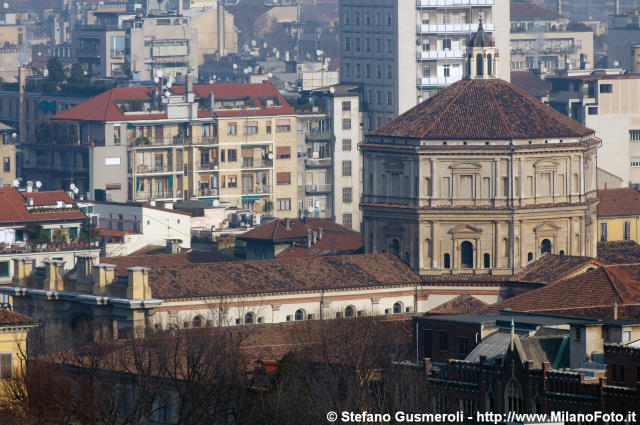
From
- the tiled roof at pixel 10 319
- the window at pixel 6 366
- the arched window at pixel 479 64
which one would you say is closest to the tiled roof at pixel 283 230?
the arched window at pixel 479 64

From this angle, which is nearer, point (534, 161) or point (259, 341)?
point (259, 341)

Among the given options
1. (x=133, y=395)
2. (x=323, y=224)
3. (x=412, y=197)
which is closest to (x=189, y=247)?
(x=323, y=224)

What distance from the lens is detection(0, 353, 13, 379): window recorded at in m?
119

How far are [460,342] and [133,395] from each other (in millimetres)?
16497

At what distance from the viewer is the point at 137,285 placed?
149875 mm

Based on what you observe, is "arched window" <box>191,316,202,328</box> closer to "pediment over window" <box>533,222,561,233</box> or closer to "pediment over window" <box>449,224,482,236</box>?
"pediment over window" <box>449,224,482,236</box>

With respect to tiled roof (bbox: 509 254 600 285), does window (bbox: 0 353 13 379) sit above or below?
below

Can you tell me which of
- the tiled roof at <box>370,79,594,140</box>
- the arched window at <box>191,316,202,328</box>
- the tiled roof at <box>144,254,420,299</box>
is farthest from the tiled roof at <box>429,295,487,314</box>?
the arched window at <box>191,316,202,328</box>

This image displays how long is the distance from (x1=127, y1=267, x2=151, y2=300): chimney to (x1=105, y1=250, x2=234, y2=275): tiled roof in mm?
5120

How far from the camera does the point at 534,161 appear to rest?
16300 centimetres

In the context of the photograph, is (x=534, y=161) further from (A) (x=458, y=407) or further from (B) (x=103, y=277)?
(A) (x=458, y=407)

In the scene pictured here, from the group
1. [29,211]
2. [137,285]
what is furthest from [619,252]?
[29,211]

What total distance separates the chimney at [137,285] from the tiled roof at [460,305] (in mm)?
16086

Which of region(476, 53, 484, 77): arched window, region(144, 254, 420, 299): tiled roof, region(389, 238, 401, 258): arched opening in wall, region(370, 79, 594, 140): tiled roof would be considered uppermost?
region(476, 53, 484, 77): arched window
